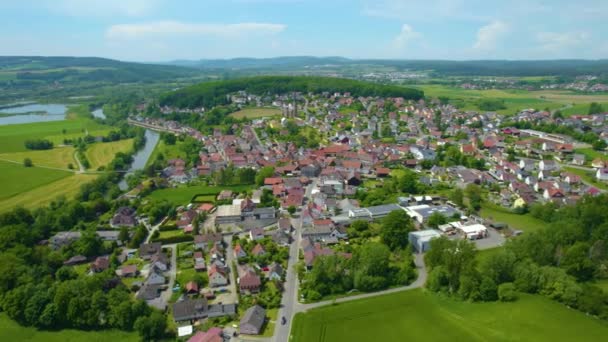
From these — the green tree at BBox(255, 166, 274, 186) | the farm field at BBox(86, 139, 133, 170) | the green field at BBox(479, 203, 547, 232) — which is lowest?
the green field at BBox(479, 203, 547, 232)

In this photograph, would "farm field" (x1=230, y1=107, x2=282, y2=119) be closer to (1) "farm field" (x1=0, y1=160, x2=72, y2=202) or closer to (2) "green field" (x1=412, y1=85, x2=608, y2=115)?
(1) "farm field" (x1=0, y1=160, x2=72, y2=202)

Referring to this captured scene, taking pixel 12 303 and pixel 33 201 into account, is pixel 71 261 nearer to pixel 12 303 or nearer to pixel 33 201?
pixel 12 303

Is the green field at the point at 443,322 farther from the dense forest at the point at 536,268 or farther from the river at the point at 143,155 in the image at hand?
the river at the point at 143,155

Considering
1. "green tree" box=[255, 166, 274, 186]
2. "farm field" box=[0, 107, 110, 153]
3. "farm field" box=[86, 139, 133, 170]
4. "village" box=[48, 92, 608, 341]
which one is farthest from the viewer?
"farm field" box=[0, 107, 110, 153]

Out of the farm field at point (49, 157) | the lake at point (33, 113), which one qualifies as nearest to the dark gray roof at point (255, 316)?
the farm field at point (49, 157)

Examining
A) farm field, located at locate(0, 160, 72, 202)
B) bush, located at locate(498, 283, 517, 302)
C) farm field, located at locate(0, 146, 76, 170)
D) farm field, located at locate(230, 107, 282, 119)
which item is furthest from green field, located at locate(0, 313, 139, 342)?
farm field, located at locate(230, 107, 282, 119)

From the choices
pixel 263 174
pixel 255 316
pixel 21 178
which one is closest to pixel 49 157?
pixel 21 178
